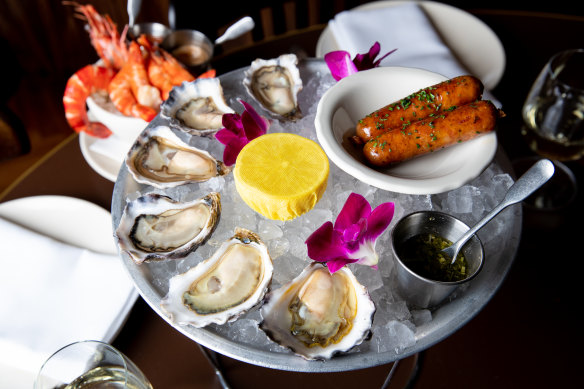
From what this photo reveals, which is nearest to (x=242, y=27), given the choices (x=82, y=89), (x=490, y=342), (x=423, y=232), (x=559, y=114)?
(x=82, y=89)

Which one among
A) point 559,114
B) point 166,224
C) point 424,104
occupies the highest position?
point 424,104

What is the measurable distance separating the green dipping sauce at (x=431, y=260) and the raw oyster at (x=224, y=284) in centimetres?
30

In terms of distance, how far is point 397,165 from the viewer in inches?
44.7

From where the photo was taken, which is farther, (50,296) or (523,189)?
(50,296)

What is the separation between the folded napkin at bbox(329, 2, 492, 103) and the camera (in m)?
1.69

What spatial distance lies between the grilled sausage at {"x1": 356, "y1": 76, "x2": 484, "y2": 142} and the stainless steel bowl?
0.23 m

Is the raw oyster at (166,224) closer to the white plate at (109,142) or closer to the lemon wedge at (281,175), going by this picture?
the lemon wedge at (281,175)

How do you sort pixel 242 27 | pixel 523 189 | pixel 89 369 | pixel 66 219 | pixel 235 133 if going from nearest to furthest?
pixel 523 189
pixel 89 369
pixel 235 133
pixel 66 219
pixel 242 27

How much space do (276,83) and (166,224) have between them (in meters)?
0.56

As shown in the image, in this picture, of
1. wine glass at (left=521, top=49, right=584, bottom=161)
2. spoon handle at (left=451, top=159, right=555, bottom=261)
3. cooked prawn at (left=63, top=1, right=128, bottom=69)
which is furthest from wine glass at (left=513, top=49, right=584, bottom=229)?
cooked prawn at (left=63, top=1, right=128, bottom=69)

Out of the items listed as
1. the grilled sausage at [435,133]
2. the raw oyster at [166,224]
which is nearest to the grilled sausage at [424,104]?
the grilled sausage at [435,133]

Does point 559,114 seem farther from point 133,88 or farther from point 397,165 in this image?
point 133,88

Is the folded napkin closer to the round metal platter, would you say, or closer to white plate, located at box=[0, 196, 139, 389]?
the round metal platter

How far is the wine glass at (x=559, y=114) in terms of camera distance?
5.00ft
